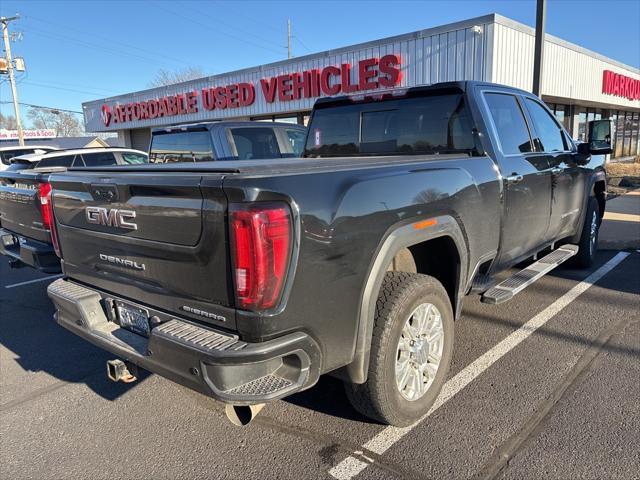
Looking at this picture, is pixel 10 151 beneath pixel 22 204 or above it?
above

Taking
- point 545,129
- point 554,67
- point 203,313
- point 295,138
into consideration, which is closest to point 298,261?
point 203,313

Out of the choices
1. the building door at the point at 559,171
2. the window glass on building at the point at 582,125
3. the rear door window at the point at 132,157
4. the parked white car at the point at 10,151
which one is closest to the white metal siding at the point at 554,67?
the window glass on building at the point at 582,125

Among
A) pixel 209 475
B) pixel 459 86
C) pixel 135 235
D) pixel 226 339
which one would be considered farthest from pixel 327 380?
pixel 459 86

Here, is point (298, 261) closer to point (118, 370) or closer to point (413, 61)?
point (118, 370)

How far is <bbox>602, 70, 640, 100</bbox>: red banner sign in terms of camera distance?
20.2m

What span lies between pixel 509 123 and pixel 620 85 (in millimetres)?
21923

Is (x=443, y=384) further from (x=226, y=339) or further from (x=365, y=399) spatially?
(x=226, y=339)

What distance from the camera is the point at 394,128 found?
4238mm

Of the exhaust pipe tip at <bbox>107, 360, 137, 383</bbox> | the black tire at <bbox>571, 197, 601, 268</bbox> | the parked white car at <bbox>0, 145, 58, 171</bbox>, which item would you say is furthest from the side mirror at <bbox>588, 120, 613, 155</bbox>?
the parked white car at <bbox>0, 145, 58, 171</bbox>

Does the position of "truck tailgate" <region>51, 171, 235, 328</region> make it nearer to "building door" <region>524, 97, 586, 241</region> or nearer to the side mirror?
"building door" <region>524, 97, 586, 241</region>

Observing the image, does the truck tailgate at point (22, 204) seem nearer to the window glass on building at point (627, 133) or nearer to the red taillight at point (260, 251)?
the red taillight at point (260, 251)

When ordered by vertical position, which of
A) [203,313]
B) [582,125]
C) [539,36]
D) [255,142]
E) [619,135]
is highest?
[539,36]

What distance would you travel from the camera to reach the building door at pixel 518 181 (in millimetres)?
3840

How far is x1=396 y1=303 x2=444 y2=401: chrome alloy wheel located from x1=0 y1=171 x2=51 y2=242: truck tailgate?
155 inches
